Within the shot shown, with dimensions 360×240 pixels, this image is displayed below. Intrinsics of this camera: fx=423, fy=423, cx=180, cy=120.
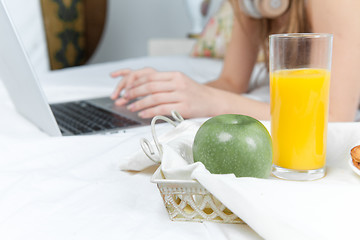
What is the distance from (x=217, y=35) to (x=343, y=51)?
117 cm

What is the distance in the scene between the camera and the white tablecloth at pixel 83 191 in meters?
0.44

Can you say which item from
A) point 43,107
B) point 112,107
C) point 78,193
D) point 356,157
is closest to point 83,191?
point 78,193

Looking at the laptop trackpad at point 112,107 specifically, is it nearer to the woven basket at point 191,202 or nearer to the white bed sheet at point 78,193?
the white bed sheet at point 78,193

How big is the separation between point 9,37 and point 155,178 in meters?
0.40

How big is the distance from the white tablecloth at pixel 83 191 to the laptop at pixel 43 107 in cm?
4

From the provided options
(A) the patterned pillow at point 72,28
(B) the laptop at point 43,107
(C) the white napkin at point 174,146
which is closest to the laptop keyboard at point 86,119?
(B) the laptop at point 43,107

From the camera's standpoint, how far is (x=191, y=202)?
445 millimetres

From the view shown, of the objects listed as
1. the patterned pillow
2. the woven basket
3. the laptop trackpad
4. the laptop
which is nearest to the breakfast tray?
the woven basket

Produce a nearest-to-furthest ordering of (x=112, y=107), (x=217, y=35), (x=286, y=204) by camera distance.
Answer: (x=286, y=204), (x=112, y=107), (x=217, y=35)

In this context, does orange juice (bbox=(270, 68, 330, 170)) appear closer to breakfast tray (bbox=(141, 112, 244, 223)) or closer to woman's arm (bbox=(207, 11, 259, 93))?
breakfast tray (bbox=(141, 112, 244, 223))

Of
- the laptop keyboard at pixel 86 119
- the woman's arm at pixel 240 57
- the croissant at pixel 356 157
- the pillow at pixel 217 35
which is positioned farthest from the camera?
the pillow at pixel 217 35

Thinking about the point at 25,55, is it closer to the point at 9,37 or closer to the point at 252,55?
the point at 9,37

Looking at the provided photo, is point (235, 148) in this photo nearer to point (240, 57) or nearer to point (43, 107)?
point (43, 107)

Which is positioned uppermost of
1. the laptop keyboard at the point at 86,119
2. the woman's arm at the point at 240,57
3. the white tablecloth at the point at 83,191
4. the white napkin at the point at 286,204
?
the white napkin at the point at 286,204
